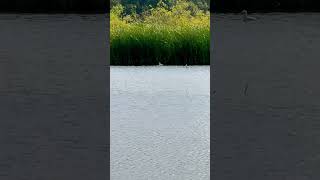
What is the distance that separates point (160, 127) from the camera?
677 cm

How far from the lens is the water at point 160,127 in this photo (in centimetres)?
484

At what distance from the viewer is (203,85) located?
1047 centimetres

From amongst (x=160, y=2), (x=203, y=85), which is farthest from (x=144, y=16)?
(x=203, y=85)
